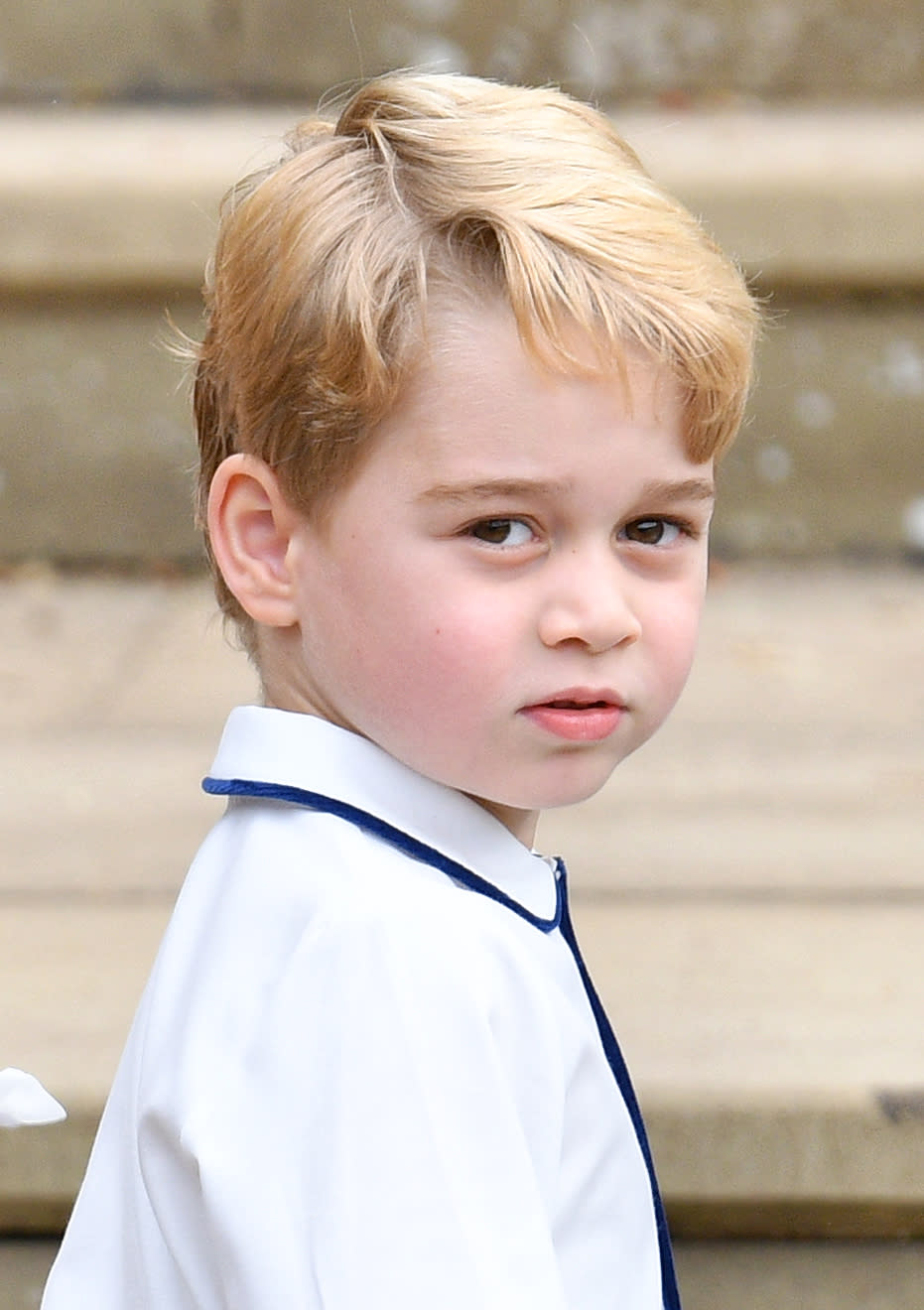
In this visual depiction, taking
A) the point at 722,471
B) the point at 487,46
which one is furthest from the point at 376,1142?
the point at 487,46

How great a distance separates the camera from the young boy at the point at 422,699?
842 mm

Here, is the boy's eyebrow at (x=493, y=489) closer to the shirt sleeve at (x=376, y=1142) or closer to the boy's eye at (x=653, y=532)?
the boy's eye at (x=653, y=532)

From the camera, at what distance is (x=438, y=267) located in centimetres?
92

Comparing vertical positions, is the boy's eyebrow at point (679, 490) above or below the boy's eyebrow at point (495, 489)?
below

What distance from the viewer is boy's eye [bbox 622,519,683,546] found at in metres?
0.97

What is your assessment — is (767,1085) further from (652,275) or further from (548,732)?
(652,275)

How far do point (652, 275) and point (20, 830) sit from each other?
3.38 feet

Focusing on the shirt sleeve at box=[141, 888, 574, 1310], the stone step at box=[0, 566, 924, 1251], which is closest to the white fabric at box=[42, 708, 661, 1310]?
the shirt sleeve at box=[141, 888, 574, 1310]

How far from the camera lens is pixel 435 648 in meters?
0.93

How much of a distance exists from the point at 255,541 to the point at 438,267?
185 millimetres

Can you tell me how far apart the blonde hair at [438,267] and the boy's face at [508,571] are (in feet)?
0.06

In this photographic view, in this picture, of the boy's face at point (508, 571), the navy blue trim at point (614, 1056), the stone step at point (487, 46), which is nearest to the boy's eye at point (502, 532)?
the boy's face at point (508, 571)

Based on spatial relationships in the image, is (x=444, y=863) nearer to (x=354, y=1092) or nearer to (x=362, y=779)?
(x=362, y=779)

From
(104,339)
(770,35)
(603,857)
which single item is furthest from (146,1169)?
(770,35)
